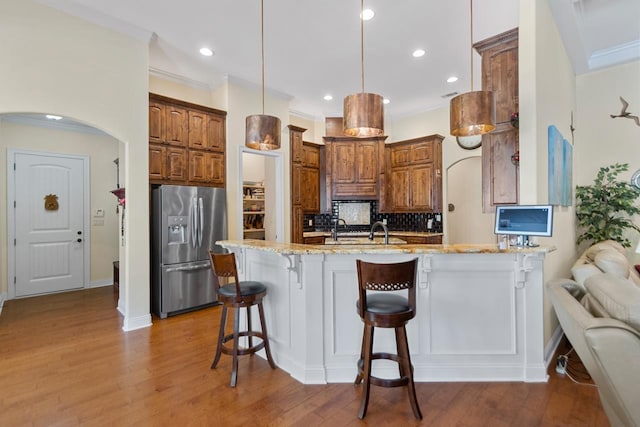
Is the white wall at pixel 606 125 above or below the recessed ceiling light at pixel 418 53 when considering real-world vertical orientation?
below

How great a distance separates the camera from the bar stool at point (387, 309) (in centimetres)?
189

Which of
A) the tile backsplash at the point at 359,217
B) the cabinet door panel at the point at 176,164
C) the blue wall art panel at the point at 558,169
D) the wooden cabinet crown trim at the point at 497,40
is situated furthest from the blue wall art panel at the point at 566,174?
the cabinet door panel at the point at 176,164

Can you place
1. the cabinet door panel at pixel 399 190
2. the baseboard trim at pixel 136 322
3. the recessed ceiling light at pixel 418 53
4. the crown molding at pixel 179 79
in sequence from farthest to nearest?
the cabinet door panel at pixel 399 190
the crown molding at pixel 179 79
the recessed ceiling light at pixel 418 53
the baseboard trim at pixel 136 322

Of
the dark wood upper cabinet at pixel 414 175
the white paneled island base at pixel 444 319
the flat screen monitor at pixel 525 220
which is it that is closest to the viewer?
the flat screen monitor at pixel 525 220

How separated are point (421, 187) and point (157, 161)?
457 centimetres

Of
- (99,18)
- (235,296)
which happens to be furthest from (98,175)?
(235,296)

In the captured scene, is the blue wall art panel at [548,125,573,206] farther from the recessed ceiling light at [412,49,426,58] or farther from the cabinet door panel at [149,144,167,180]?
the cabinet door panel at [149,144,167,180]

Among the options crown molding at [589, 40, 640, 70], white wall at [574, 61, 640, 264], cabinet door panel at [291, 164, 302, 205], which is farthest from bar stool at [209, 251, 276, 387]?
crown molding at [589, 40, 640, 70]

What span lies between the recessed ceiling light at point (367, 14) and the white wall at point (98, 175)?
499 cm

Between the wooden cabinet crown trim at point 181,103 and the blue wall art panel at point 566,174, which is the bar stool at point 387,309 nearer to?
the blue wall art panel at point 566,174

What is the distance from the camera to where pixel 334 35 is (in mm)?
3736

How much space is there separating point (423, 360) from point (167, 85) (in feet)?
16.4

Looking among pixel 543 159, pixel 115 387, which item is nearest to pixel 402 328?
pixel 543 159

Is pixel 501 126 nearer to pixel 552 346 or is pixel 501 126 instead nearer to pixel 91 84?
pixel 552 346
